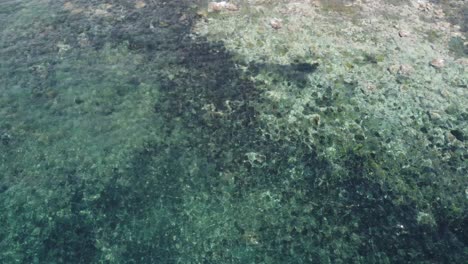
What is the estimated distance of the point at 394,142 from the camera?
2.57 metres

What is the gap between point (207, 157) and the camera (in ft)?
8.14

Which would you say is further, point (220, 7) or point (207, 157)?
point (220, 7)

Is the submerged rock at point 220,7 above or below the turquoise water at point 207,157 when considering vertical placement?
above

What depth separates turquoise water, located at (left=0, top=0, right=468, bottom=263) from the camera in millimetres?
2129

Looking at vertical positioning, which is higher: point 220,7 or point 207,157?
point 220,7

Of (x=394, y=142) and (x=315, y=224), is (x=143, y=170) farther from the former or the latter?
(x=394, y=142)

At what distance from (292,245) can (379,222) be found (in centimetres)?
48

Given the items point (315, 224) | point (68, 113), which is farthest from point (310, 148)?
point (68, 113)

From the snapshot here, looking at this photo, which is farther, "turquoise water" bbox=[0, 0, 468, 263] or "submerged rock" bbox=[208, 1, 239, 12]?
"submerged rock" bbox=[208, 1, 239, 12]

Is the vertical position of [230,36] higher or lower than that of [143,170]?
higher

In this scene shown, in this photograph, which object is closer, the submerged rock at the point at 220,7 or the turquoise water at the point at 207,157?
the turquoise water at the point at 207,157

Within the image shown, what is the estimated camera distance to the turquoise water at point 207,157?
6.98 ft

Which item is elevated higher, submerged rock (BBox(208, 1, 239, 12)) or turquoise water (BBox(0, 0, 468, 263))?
submerged rock (BBox(208, 1, 239, 12))

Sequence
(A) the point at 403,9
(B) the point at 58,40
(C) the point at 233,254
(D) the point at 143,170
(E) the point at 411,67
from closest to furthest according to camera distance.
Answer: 1. (C) the point at 233,254
2. (D) the point at 143,170
3. (E) the point at 411,67
4. (B) the point at 58,40
5. (A) the point at 403,9
